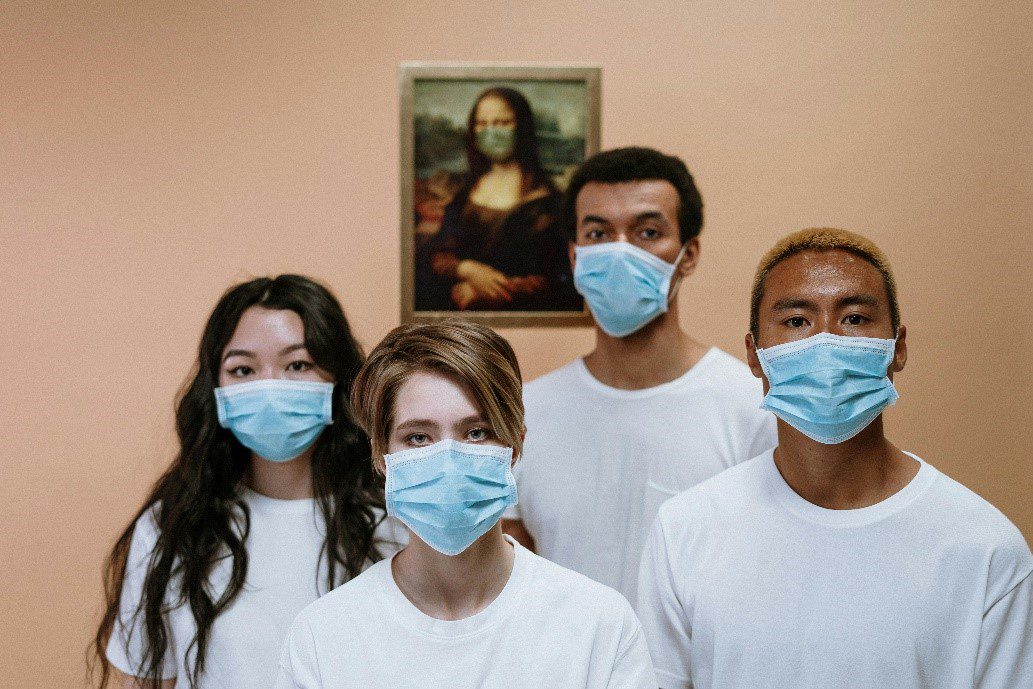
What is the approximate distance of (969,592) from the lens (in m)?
1.84

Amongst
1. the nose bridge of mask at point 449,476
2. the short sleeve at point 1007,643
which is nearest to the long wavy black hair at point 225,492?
the nose bridge of mask at point 449,476

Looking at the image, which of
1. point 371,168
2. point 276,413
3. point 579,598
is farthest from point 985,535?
point 371,168

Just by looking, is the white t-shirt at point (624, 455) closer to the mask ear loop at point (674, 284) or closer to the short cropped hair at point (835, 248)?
the mask ear loop at point (674, 284)

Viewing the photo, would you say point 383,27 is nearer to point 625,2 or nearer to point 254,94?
point 254,94

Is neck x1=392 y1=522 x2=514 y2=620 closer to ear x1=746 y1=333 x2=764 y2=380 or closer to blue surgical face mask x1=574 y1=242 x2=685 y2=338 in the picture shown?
ear x1=746 y1=333 x2=764 y2=380

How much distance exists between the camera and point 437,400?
186 centimetres

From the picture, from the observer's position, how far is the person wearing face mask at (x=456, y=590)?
6.02 feet

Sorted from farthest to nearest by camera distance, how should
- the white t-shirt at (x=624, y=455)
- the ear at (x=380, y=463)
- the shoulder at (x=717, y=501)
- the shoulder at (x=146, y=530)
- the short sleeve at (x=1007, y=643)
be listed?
the white t-shirt at (x=624, y=455), the shoulder at (x=146, y=530), the shoulder at (x=717, y=501), the ear at (x=380, y=463), the short sleeve at (x=1007, y=643)

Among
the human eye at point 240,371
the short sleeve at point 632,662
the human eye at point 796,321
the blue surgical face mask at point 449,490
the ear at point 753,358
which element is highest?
the human eye at point 796,321

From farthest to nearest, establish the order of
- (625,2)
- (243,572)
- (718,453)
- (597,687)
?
(625,2)
(718,453)
(243,572)
(597,687)

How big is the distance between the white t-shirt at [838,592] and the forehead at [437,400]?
1.71ft

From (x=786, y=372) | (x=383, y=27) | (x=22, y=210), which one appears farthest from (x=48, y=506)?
(x=786, y=372)

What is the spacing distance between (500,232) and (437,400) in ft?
4.65

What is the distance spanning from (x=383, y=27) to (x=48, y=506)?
1867 mm
